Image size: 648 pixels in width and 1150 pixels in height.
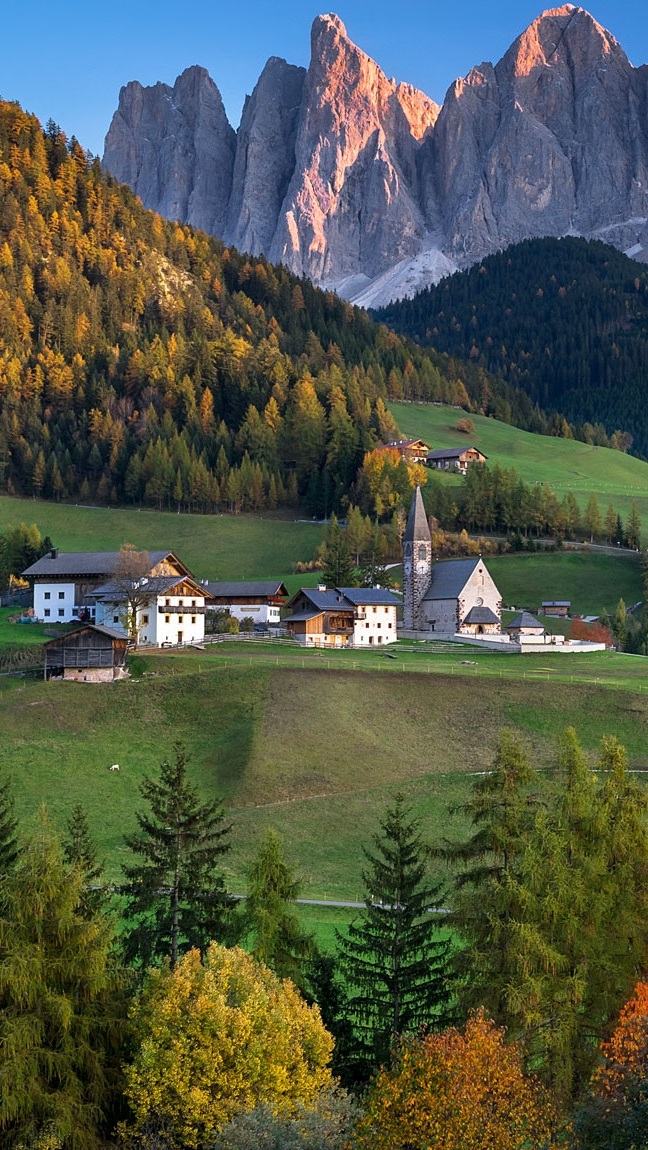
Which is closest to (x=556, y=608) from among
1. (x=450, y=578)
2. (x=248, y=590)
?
(x=450, y=578)

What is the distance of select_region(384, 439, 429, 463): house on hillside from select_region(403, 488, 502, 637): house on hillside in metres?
43.6

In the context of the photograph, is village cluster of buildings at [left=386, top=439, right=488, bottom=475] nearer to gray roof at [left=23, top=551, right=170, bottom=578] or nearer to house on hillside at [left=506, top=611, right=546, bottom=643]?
house on hillside at [left=506, top=611, right=546, bottom=643]

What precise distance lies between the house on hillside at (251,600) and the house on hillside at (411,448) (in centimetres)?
5018

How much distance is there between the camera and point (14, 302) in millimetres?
183125

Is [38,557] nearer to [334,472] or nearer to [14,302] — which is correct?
[334,472]

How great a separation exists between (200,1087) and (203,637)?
227 feet

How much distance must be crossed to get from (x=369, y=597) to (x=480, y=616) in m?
10.5

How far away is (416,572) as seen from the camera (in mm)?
113625

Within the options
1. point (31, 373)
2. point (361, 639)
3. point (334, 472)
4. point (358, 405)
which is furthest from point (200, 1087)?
point (31, 373)

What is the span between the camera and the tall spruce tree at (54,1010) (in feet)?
98.0

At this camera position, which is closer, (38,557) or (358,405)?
(38,557)

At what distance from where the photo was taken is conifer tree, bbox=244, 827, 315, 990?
35906 mm

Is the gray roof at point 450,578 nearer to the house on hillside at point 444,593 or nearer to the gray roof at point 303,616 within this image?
the house on hillside at point 444,593

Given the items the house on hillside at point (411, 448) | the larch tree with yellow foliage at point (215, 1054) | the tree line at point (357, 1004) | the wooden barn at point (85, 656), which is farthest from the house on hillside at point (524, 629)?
the larch tree with yellow foliage at point (215, 1054)
